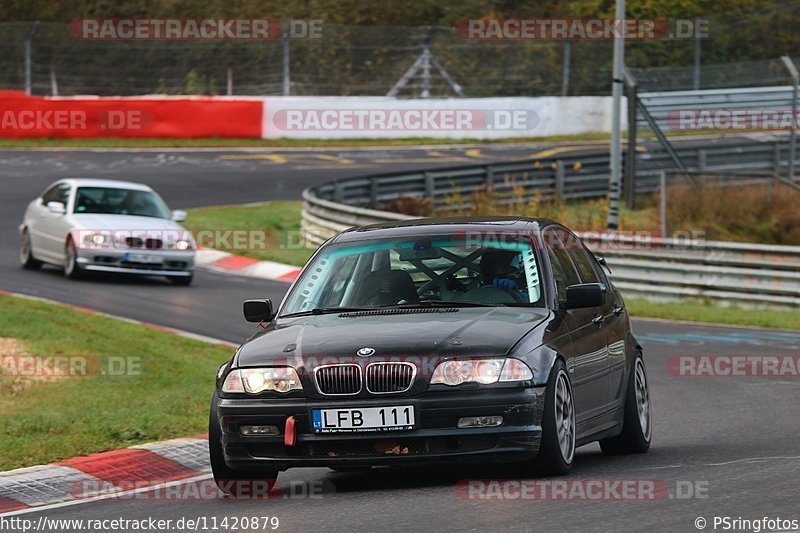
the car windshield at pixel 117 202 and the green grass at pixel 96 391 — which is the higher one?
the car windshield at pixel 117 202

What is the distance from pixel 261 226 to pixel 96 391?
17.4 meters

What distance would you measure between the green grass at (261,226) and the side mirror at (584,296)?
17627mm

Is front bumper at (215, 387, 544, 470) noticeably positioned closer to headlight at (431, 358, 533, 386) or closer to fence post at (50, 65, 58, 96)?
headlight at (431, 358, 533, 386)

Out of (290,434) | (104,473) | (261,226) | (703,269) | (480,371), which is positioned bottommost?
(261,226)

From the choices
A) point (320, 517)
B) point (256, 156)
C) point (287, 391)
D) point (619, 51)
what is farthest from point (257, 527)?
point (256, 156)

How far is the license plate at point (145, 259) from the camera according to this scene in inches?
882

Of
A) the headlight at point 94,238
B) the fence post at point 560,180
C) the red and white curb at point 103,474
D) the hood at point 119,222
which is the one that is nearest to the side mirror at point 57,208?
the hood at point 119,222

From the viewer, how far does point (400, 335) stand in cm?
798

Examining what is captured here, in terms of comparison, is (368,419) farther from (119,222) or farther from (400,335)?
(119,222)

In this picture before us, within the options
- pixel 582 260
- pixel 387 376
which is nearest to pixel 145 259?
pixel 582 260

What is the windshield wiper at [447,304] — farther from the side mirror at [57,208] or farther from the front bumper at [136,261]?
the side mirror at [57,208]

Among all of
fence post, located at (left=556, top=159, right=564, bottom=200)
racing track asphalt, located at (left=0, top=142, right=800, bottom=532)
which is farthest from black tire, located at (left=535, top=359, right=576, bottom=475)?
fence post, located at (left=556, top=159, right=564, bottom=200)

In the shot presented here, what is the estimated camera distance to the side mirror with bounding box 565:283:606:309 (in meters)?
8.69

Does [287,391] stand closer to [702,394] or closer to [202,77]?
[702,394]
